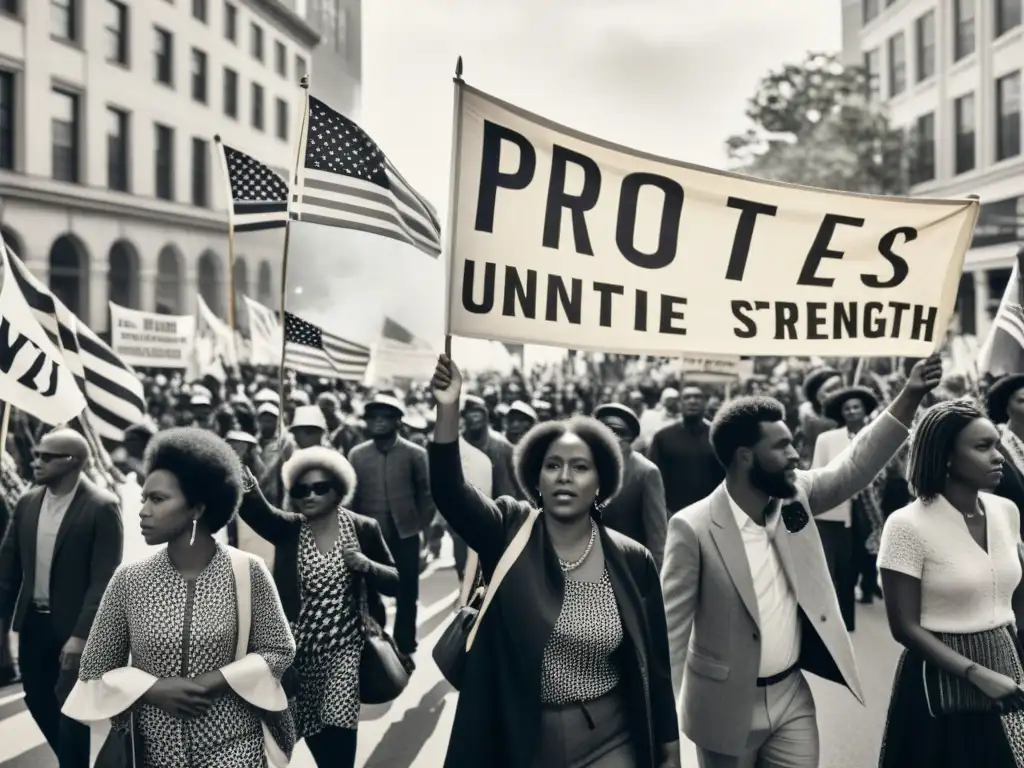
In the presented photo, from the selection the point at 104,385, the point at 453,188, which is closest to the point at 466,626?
the point at 453,188

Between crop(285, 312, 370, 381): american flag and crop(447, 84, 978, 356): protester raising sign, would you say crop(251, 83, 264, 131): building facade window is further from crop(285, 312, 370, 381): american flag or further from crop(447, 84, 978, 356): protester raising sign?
crop(447, 84, 978, 356): protester raising sign

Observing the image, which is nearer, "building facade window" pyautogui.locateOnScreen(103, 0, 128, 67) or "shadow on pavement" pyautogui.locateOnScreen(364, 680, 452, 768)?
"shadow on pavement" pyautogui.locateOnScreen(364, 680, 452, 768)

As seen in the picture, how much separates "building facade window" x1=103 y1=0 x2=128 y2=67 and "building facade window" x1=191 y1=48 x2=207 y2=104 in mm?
4897

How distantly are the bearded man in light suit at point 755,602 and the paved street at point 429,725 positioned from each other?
2068 millimetres

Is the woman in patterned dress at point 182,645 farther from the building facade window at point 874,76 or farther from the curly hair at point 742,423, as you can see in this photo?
the building facade window at point 874,76

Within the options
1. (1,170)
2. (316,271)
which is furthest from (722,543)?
(316,271)

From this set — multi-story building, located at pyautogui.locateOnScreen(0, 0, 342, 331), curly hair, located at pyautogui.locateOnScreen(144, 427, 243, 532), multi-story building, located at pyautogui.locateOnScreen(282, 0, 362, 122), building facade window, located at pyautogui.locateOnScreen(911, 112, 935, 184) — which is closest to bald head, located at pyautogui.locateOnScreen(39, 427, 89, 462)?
curly hair, located at pyautogui.locateOnScreen(144, 427, 243, 532)

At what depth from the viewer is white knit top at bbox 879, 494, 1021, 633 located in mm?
4078

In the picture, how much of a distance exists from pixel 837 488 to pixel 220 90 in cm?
4442

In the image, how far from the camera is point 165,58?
4219cm

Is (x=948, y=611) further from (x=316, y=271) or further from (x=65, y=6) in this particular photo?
(x=316, y=271)

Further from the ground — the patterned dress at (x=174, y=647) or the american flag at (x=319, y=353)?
the american flag at (x=319, y=353)

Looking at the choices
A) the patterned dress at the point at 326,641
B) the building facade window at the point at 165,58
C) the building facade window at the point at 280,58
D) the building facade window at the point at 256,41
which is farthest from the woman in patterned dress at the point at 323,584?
the building facade window at the point at 280,58

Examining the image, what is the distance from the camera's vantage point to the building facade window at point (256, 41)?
159 feet
